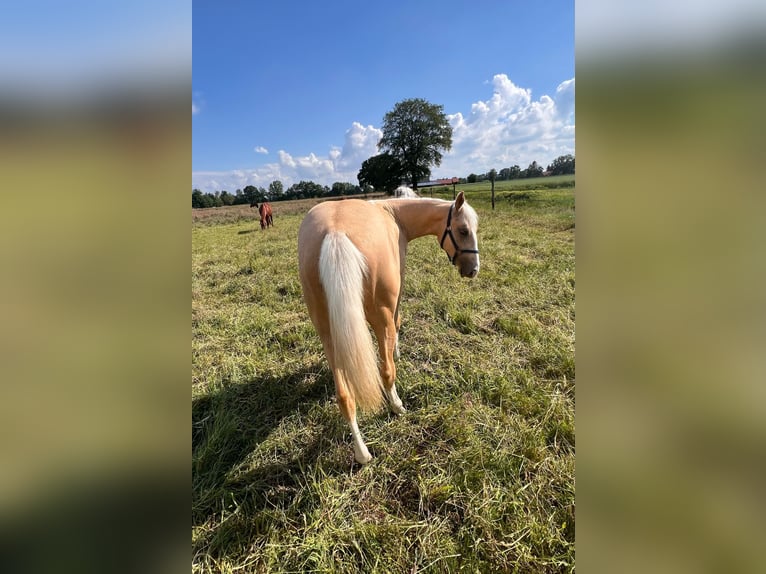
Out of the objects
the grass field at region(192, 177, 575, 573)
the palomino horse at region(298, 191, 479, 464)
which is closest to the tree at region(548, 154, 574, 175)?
the grass field at region(192, 177, 575, 573)

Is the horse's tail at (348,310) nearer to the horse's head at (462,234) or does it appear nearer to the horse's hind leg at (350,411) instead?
the horse's hind leg at (350,411)

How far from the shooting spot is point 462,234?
3.09m

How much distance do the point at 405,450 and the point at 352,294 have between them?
50.0 inches

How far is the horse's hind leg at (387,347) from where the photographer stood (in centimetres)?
231

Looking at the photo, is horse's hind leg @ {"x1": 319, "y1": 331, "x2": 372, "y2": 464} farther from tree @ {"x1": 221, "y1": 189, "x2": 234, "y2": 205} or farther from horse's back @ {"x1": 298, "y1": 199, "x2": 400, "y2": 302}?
tree @ {"x1": 221, "y1": 189, "x2": 234, "y2": 205}

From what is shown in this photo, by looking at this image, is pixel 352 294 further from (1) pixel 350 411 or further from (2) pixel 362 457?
(2) pixel 362 457

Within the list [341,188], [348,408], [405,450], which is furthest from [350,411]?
[341,188]

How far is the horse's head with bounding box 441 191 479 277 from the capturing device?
10.0 feet

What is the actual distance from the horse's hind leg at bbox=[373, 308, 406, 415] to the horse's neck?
3.85 feet

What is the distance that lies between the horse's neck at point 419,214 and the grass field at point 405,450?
1330 millimetres

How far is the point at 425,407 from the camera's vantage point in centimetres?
258
